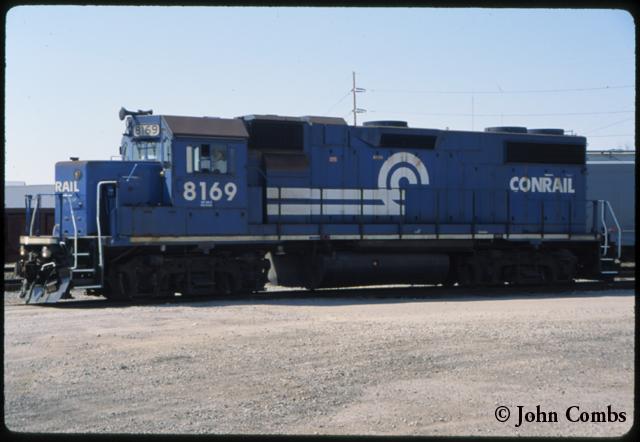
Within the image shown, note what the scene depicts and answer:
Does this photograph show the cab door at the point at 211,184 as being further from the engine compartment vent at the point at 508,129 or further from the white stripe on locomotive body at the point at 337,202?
the engine compartment vent at the point at 508,129

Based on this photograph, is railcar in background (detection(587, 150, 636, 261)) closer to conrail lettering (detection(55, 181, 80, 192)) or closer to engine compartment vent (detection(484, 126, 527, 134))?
engine compartment vent (detection(484, 126, 527, 134))

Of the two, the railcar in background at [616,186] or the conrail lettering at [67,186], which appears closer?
the conrail lettering at [67,186]

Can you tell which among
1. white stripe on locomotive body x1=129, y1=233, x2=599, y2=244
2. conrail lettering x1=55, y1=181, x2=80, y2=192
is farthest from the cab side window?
conrail lettering x1=55, y1=181, x2=80, y2=192

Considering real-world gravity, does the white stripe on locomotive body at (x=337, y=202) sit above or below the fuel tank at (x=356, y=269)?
above

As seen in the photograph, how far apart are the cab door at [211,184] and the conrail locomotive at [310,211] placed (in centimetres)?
3

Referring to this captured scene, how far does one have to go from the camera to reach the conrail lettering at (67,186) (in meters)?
18.3

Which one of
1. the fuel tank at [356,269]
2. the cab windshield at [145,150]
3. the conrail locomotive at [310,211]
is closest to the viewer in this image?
the conrail locomotive at [310,211]

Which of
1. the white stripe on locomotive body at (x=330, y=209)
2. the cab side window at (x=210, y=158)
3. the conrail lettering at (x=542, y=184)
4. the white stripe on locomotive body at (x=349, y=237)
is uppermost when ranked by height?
the cab side window at (x=210, y=158)

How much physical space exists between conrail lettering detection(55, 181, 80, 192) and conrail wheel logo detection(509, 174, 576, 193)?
412 inches

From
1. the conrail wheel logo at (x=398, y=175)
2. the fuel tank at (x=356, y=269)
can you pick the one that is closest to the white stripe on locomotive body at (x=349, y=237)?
the fuel tank at (x=356, y=269)

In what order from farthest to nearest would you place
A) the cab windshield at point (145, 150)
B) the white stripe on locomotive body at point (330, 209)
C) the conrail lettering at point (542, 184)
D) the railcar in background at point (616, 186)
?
1. the railcar in background at point (616, 186)
2. the conrail lettering at point (542, 184)
3. the white stripe on locomotive body at point (330, 209)
4. the cab windshield at point (145, 150)

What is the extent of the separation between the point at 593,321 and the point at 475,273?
7.63 m

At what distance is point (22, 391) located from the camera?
29.6 ft

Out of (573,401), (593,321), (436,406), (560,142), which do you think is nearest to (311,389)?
(436,406)
